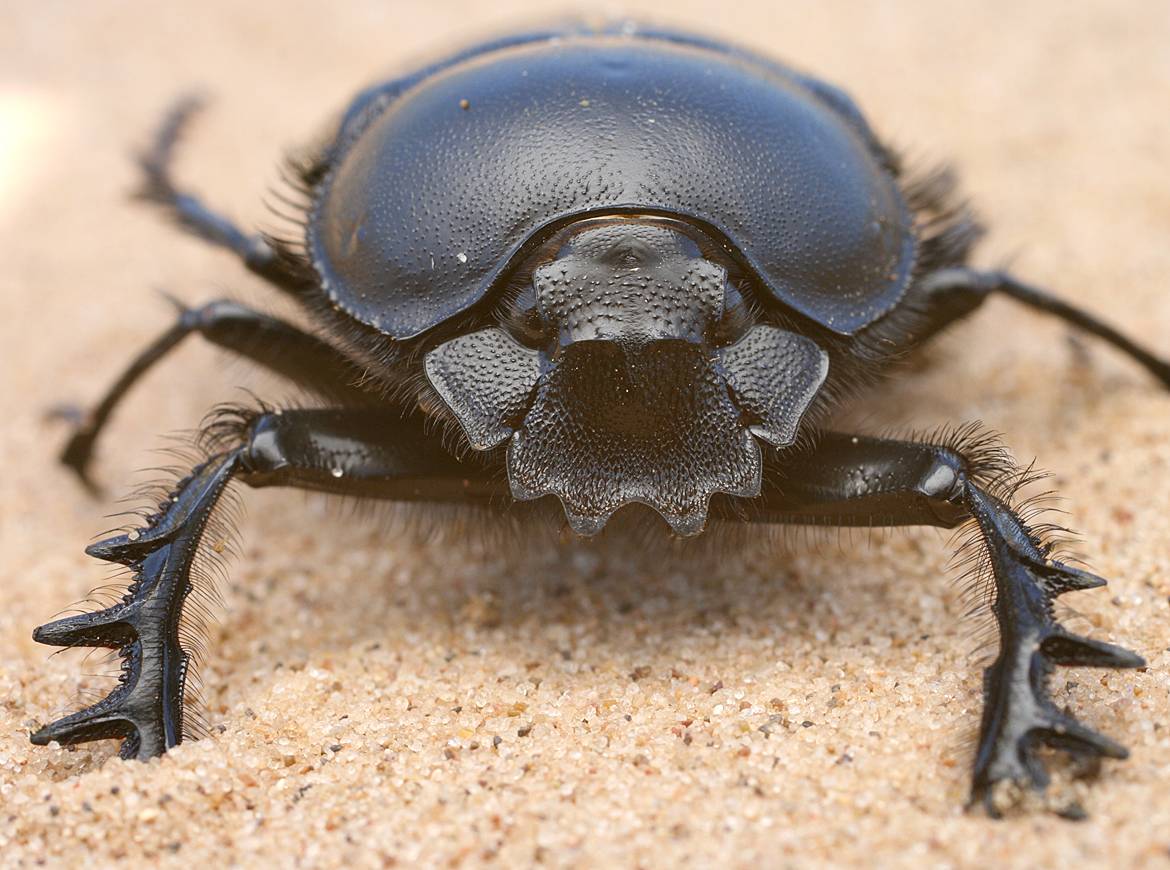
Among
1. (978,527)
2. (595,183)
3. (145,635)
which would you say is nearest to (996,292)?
(978,527)

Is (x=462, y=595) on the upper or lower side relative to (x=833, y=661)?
upper

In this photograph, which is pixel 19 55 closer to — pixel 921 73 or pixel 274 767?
pixel 921 73

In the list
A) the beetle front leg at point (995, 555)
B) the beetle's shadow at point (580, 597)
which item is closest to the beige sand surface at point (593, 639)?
the beetle's shadow at point (580, 597)

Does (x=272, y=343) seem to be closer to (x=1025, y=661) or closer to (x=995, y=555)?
(x=995, y=555)

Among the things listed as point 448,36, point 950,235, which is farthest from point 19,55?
point 950,235

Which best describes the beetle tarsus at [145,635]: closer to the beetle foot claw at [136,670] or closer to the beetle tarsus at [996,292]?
the beetle foot claw at [136,670]

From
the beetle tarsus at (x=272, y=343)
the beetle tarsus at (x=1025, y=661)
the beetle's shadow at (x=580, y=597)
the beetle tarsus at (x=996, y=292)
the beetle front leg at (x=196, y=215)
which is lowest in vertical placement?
the beetle tarsus at (x=1025, y=661)

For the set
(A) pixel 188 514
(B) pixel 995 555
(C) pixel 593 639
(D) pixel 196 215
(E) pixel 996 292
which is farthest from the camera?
(D) pixel 196 215
